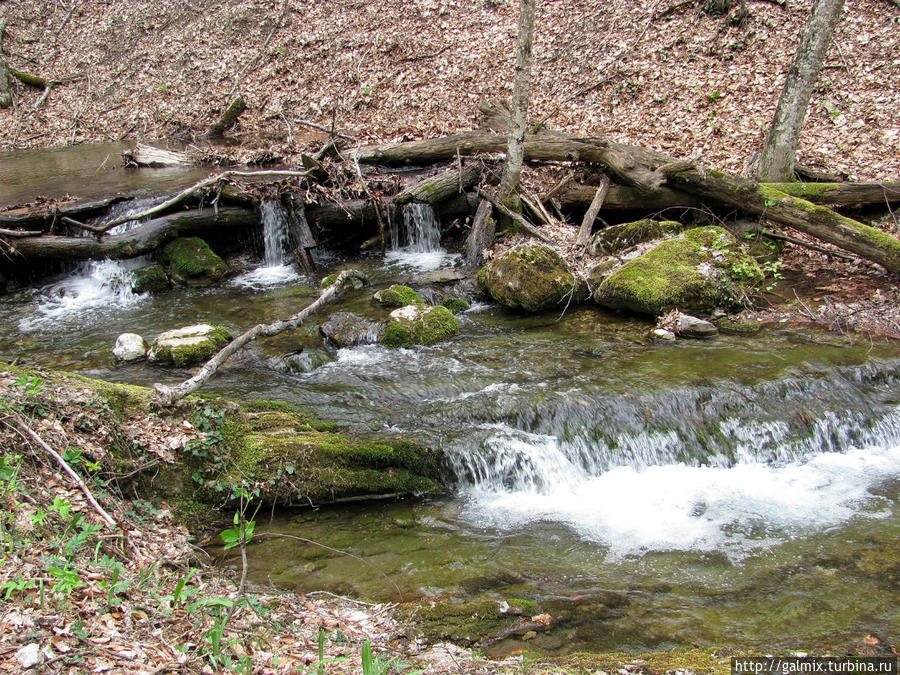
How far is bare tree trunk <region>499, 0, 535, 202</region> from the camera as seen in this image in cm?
821

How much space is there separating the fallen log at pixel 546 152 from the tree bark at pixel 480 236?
163cm

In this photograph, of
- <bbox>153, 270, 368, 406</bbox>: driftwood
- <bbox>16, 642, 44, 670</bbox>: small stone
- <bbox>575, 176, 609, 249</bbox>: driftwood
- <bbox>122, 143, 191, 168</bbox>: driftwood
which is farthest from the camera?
<bbox>122, 143, 191, 168</bbox>: driftwood

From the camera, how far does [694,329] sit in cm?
736

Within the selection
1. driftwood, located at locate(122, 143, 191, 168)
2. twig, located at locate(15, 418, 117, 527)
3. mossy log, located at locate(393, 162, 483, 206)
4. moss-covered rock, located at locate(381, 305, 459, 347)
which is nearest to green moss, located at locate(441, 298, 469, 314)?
moss-covered rock, located at locate(381, 305, 459, 347)

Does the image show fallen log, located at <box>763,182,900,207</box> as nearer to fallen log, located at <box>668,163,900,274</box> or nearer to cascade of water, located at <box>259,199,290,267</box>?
fallen log, located at <box>668,163,900,274</box>

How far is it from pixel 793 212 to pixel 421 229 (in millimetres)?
6495

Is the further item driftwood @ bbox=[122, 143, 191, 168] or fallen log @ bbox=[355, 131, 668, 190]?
driftwood @ bbox=[122, 143, 191, 168]

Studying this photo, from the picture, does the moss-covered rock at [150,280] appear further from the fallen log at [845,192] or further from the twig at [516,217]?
the fallen log at [845,192]

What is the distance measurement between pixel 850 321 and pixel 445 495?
587cm

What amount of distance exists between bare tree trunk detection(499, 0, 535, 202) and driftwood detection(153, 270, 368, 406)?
3.11 m

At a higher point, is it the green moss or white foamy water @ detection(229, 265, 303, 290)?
white foamy water @ detection(229, 265, 303, 290)

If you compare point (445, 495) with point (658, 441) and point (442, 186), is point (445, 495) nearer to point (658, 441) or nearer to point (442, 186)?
point (658, 441)

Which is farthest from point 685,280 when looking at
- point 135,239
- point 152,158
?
point 152,158

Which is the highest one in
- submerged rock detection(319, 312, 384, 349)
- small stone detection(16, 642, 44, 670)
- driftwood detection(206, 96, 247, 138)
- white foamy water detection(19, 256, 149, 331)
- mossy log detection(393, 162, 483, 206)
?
driftwood detection(206, 96, 247, 138)
